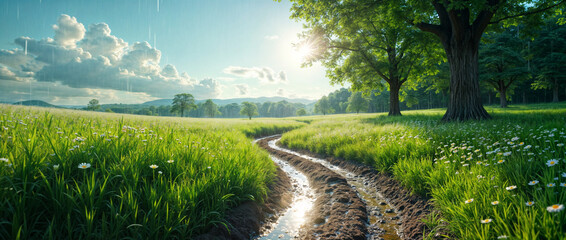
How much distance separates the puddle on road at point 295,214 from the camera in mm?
3502

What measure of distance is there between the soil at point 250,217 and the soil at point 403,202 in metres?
2.21

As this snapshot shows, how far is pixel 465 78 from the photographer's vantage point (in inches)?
424

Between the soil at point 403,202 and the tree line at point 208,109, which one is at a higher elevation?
the tree line at point 208,109

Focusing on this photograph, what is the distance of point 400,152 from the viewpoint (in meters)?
6.09

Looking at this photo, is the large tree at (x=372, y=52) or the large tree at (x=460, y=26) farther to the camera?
the large tree at (x=372, y=52)

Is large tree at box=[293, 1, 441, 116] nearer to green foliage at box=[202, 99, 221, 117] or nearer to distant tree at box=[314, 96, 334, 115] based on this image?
distant tree at box=[314, 96, 334, 115]

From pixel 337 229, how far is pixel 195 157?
293cm

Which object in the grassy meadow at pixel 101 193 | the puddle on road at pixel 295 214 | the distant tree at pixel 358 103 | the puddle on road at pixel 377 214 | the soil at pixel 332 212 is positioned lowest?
the puddle on road at pixel 295 214

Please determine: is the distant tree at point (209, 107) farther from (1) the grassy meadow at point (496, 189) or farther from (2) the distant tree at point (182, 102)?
(1) the grassy meadow at point (496, 189)

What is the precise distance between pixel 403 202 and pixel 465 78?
33.1 feet

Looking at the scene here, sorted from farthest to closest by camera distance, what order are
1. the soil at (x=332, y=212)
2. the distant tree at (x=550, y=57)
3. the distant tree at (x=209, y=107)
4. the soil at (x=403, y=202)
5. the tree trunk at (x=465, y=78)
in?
1. the distant tree at (x=209, y=107)
2. the distant tree at (x=550, y=57)
3. the tree trunk at (x=465, y=78)
4. the soil at (x=403, y=202)
5. the soil at (x=332, y=212)

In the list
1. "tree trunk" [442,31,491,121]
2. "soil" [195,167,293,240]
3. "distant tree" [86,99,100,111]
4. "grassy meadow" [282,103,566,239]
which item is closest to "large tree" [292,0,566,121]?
"tree trunk" [442,31,491,121]

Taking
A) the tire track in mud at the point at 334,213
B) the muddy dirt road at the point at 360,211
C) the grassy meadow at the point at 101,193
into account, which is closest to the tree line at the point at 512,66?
the muddy dirt road at the point at 360,211

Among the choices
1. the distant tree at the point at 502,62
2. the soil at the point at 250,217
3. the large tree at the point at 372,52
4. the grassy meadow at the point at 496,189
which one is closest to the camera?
the grassy meadow at the point at 496,189
